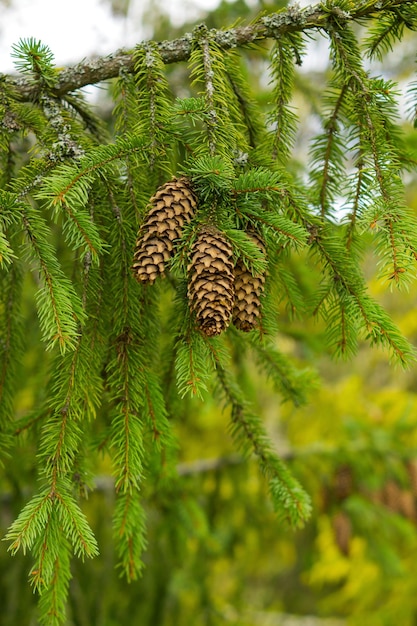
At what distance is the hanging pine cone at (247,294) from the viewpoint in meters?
1.12

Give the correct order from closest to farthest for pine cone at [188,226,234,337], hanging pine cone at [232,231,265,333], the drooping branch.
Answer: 1. pine cone at [188,226,234,337]
2. hanging pine cone at [232,231,265,333]
3. the drooping branch

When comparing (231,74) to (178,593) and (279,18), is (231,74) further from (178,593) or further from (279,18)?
(178,593)

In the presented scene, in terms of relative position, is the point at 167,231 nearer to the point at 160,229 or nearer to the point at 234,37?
the point at 160,229

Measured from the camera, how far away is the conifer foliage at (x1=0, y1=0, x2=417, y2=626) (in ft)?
3.51

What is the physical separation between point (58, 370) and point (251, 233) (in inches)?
20.6

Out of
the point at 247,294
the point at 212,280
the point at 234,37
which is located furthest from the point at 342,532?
the point at 234,37

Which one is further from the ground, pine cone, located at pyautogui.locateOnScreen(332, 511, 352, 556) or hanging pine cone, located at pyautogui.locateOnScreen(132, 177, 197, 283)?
hanging pine cone, located at pyautogui.locateOnScreen(132, 177, 197, 283)

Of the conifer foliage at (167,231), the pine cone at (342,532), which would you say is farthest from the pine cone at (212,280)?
the pine cone at (342,532)

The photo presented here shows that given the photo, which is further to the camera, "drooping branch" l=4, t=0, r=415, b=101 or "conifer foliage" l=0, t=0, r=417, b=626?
"drooping branch" l=4, t=0, r=415, b=101

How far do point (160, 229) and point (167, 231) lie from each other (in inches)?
0.6

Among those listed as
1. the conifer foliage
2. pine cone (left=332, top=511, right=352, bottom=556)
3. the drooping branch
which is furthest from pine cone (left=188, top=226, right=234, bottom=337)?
pine cone (left=332, top=511, right=352, bottom=556)

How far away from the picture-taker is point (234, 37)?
4.29 feet

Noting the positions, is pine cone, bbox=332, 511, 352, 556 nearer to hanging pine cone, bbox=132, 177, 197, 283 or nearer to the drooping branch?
hanging pine cone, bbox=132, 177, 197, 283

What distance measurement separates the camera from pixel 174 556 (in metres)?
2.80
